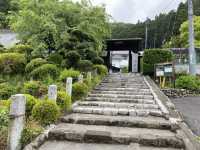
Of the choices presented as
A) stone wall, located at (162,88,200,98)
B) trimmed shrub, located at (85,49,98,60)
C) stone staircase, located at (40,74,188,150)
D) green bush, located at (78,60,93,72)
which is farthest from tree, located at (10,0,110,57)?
stone staircase, located at (40,74,188,150)

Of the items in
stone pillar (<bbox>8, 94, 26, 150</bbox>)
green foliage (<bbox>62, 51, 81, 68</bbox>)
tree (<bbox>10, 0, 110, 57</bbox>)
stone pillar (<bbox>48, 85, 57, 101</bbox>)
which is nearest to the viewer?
stone pillar (<bbox>8, 94, 26, 150</bbox>)

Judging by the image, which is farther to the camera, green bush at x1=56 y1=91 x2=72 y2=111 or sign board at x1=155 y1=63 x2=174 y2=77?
sign board at x1=155 y1=63 x2=174 y2=77

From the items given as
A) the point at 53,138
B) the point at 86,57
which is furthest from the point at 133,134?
the point at 86,57

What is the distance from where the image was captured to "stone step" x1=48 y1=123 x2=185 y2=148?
5078mm

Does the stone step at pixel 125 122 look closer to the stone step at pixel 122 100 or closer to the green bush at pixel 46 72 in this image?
the stone step at pixel 122 100

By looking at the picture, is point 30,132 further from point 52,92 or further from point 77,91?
point 77,91

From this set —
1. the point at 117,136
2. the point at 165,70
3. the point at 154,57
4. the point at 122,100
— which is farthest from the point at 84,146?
the point at 154,57

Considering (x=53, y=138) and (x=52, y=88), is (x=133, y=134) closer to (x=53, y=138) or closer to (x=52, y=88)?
(x=53, y=138)

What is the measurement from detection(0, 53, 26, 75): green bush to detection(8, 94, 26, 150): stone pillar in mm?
8733

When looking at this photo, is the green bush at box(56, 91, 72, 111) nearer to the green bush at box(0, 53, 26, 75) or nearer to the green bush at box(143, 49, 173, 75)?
the green bush at box(0, 53, 26, 75)

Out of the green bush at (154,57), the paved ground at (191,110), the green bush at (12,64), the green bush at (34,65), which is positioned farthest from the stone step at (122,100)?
the green bush at (154,57)

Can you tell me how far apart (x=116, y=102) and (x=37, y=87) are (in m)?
2.90

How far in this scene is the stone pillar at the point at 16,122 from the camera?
436 cm

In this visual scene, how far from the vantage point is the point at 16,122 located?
446 centimetres
